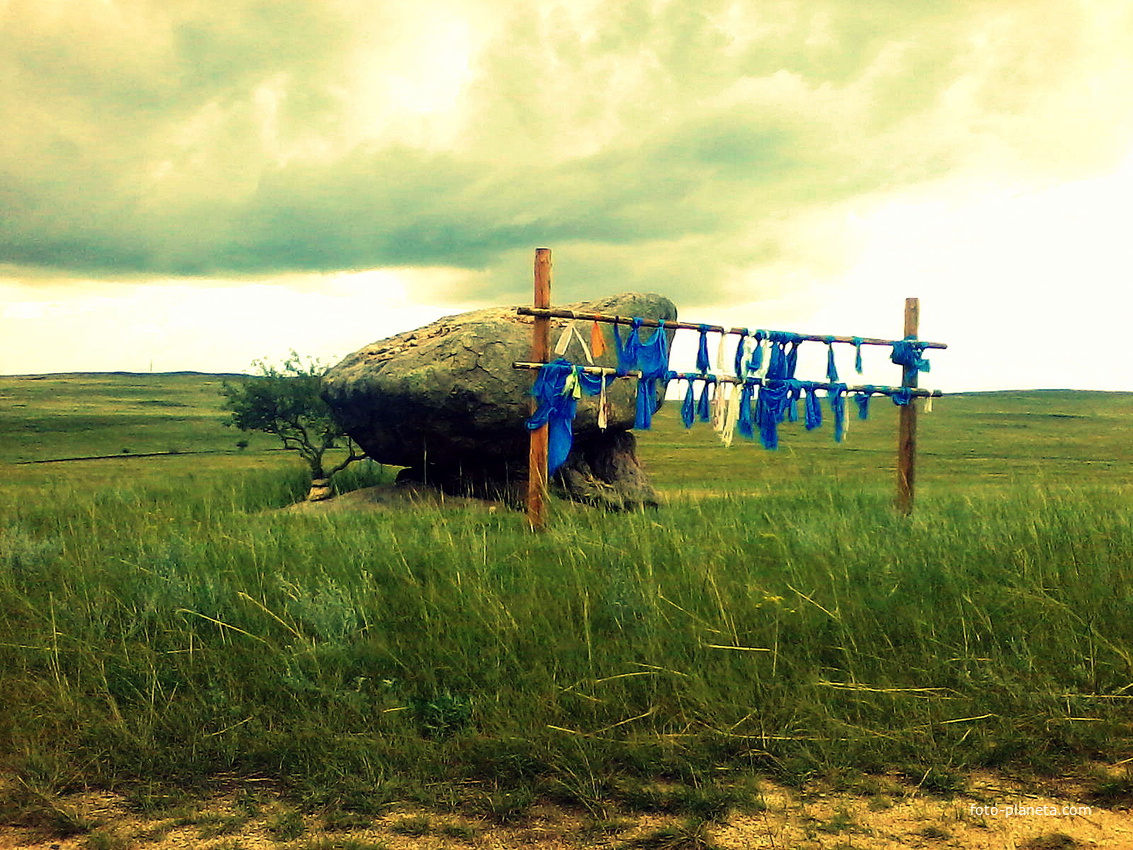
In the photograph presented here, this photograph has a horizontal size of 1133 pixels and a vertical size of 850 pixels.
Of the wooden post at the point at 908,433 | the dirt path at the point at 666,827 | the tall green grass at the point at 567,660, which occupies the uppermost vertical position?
the wooden post at the point at 908,433

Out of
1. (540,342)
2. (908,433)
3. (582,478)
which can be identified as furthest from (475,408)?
(908,433)

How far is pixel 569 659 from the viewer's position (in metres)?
4.52

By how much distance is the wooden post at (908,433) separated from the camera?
37.8ft

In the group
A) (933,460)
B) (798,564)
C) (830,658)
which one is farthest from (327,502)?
(933,460)

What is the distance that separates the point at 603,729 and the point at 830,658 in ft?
4.95

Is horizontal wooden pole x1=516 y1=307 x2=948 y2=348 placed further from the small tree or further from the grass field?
the small tree

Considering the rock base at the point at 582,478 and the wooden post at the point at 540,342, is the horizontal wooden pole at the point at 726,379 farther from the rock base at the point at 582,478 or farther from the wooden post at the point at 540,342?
the rock base at the point at 582,478

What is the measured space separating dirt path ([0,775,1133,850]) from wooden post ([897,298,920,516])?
8.40 metres

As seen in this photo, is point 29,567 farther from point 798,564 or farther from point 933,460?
point 933,460

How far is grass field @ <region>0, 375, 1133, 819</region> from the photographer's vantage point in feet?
12.4

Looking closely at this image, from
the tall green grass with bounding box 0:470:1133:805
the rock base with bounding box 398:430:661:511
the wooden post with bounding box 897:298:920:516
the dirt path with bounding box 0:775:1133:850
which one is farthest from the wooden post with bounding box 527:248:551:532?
the dirt path with bounding box 0:775:1133:850

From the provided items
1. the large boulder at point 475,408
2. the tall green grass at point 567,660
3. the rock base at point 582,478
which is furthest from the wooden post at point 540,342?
the rock base at point 582,478

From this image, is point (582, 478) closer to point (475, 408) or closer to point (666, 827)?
point (475, 408)

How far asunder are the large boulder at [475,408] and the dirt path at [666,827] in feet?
27.3
